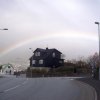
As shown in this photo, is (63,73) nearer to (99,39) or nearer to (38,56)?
(38,56)

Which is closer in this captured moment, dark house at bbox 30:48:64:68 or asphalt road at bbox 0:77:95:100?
asphalt road at bbox 0:77:95:100

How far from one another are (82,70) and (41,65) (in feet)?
123

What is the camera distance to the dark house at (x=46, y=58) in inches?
5694

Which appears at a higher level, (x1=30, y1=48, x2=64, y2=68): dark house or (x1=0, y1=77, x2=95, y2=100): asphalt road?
(x1=30, y1=48, x2=64, y2=68): dark house

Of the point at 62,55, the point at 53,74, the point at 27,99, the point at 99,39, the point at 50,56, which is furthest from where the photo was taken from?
the point at 62,55

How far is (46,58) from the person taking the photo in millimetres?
144250

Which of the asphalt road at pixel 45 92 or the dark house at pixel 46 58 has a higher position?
the dark house at pixel 46 58

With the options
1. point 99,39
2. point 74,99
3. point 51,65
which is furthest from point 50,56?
point 74,99

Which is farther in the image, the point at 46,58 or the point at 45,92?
the point at 46,58

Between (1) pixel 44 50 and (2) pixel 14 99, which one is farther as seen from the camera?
(1) pixel 44 50

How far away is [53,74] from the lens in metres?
110

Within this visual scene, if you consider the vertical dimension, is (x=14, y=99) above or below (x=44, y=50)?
below

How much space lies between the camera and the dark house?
14462cm

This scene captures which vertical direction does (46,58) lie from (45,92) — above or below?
above
